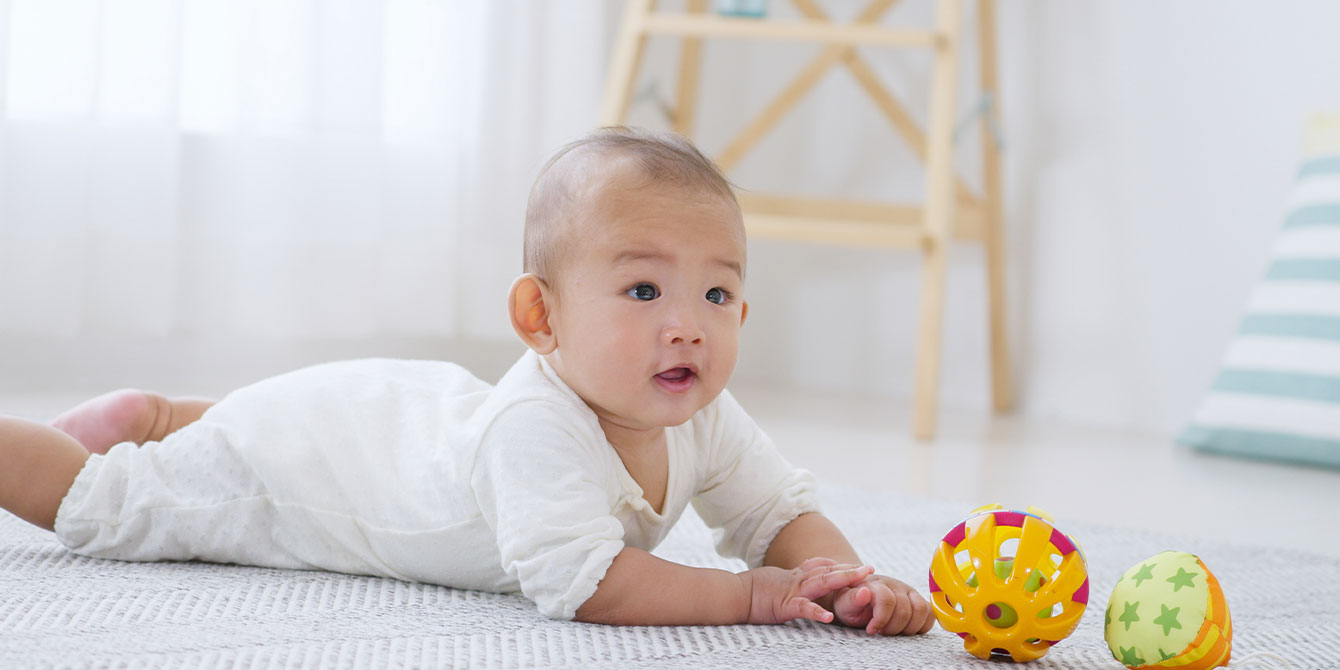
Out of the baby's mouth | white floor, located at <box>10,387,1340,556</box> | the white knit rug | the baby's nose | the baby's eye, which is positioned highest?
the baby's eye

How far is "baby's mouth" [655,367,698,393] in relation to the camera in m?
0.76

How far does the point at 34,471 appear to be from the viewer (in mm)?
849

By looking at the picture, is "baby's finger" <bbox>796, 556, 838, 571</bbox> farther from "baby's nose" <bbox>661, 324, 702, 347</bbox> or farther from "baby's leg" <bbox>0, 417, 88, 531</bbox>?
"baby's leg" <bbox>0, 417, 88, 531</bbox>

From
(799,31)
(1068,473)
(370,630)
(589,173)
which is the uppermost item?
(799,31)

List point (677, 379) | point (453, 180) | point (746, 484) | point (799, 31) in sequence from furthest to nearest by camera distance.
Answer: point (453, 180)
point (799, 31)
point (746, 484)
point (677, 379)

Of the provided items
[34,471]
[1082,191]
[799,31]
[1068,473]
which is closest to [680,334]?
[34,471]

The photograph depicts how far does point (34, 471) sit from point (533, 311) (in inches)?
13.5

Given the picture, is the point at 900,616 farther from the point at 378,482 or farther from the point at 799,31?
the point at 799,31

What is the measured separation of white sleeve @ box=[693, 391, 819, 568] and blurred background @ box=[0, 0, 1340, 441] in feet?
4.01

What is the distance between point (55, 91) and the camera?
1.76m

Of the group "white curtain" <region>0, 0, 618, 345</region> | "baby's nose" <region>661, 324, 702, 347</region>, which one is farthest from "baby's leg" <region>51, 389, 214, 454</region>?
"white curtain" <region>0, 0, 618, 345</region>

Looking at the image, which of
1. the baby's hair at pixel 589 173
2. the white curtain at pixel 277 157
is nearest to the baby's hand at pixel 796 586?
the baby's hair at pixel 589 173

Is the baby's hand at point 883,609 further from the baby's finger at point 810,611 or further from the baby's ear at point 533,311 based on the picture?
the baby's ear at point 533,311

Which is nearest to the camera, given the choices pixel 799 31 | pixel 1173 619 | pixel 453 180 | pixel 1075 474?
pixel 1173 619
